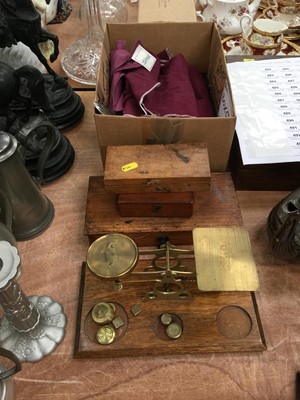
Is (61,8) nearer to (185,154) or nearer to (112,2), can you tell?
(112,2)

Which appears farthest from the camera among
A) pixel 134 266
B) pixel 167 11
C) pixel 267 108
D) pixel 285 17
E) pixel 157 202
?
pixel 285 17

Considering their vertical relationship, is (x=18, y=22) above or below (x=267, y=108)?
above

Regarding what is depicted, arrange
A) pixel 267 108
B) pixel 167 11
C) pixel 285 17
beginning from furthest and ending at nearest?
pixel 285 17 < pixel 167 11 < pixel 267 108

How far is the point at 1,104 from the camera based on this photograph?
63 centimetres

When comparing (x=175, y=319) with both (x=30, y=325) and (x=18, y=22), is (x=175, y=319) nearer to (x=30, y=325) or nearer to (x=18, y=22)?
(x=30, y=325)

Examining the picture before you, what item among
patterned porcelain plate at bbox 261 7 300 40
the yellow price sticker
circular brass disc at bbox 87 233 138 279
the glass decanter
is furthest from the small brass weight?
patterned porcelain plate at bbox 261 7 300 40

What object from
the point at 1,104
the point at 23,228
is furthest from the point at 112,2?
the point at 23,228

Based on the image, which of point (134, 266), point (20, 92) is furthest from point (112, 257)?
point (20, 92)

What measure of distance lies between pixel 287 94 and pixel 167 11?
0.36 metres

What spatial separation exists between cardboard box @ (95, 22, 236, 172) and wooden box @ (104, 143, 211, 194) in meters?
0.02

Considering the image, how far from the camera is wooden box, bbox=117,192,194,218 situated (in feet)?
1.95

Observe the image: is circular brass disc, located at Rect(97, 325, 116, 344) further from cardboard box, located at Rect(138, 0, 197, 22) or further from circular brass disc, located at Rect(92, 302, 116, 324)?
cardboard box, located at Rect(138, 0, 197, 22)

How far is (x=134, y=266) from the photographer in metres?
0.49

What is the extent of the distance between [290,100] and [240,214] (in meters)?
0.27
